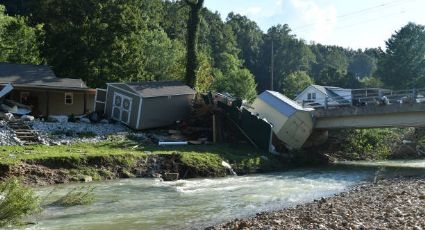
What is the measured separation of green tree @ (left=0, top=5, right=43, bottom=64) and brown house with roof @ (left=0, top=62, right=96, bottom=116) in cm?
945

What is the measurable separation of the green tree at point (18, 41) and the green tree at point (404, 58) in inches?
2581

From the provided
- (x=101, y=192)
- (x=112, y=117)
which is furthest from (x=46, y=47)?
(x=101, y=192)

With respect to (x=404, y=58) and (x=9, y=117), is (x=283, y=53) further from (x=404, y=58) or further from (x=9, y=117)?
(x=9, y=117)

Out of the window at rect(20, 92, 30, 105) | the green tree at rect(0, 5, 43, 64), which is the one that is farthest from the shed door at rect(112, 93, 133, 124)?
the green tree at rect(0, 5, 43, 64)

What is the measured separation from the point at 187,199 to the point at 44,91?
26.3 metres

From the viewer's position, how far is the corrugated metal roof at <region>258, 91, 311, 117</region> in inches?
1499

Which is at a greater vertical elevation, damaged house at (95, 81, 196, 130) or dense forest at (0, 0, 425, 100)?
dense forest at (0, 0, 425, 100)

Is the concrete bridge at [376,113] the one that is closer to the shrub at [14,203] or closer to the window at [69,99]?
the window at [69,99]

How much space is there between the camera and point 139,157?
28156 mm

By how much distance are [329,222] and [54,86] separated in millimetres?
32783

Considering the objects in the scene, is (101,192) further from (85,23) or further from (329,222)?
(85,23)

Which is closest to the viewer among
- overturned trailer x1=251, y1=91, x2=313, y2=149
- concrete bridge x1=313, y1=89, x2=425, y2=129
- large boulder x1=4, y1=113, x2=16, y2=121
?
concrete bridge x1=313, y1=89, x2=425, y2=129

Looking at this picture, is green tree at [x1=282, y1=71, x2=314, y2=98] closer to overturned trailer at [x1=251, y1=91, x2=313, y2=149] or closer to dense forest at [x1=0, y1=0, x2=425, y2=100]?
dense forest at [x1=0, y1=0, x2=425, y2=100]

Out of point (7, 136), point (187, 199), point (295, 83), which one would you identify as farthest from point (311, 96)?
point (187, 199)
